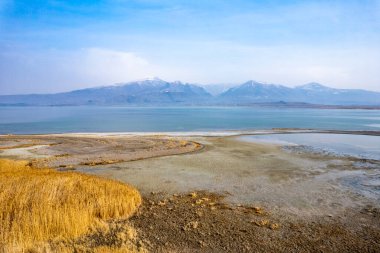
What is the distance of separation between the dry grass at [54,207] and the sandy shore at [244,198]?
1171 millimetres

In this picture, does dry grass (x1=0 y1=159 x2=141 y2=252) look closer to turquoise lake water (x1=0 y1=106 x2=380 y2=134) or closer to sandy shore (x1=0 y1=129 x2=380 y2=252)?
sandy shore (x1=0 y1=129 x2=380 y2=252)

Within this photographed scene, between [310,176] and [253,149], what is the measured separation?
11.7 m

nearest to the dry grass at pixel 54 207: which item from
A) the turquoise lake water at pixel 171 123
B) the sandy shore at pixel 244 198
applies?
the sandy shore at pixel 244 198

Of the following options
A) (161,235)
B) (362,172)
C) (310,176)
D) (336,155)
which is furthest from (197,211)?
(336,155)

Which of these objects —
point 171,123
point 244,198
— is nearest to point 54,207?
point 244,198

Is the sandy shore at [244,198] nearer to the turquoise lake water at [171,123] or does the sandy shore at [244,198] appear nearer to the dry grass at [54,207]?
the dry grass at [54,207]

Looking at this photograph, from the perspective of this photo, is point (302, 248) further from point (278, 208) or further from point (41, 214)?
point (41, 214)

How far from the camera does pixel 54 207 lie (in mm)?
10461

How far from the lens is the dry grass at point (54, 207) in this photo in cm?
939

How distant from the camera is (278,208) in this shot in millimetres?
12930

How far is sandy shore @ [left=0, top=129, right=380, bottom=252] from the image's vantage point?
32.5 ft

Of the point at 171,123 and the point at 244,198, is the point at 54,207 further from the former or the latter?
the point at 171,123

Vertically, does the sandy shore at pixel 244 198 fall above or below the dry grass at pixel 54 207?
below

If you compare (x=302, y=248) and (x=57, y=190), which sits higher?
(x=57, y=190)
